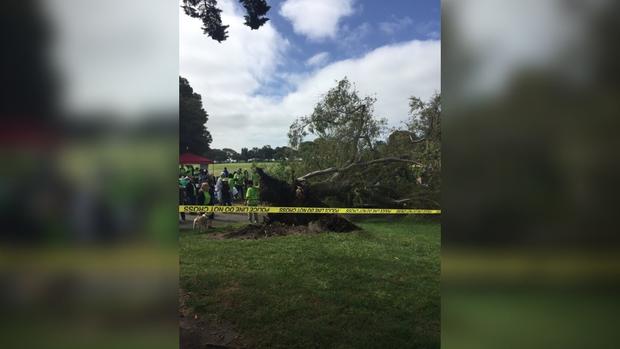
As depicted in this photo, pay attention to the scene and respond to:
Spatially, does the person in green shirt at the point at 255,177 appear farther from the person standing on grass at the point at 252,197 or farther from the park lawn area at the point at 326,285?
the park lawn area at the point at 326,285

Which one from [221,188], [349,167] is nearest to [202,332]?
[221,188]

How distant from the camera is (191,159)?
3258 millimetres

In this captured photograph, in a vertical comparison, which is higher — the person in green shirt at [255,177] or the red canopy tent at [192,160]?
the red canopy tent at [192,160]

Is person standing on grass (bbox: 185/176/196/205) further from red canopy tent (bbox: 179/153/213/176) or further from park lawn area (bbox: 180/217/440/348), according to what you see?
park lawn area (bbox: 180/217/440/348)

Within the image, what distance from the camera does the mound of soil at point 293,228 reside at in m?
3.41

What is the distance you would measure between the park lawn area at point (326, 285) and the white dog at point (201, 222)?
7 cm

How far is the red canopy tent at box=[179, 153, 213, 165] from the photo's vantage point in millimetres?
3223

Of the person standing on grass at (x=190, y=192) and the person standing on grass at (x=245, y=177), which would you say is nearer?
the person standing on grass at (x=190, y=192)

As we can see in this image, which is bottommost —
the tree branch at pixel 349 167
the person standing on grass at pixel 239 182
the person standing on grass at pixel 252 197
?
the person standing on grass at pixel 252 197

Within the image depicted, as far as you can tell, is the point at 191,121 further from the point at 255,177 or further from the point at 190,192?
the point at 255,177

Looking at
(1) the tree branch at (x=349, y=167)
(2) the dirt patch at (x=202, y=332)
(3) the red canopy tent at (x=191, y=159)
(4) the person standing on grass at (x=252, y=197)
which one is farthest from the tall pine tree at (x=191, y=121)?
(2) the dirt patch at (x=202, y=332)

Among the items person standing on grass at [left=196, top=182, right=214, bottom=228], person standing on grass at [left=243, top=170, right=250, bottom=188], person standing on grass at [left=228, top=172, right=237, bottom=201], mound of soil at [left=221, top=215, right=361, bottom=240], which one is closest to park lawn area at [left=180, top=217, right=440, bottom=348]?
mound of soil at [left=221, top=215, right=361, bottom=240]

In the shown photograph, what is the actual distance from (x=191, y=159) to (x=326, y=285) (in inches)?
67.9

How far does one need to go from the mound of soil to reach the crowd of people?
11cm
